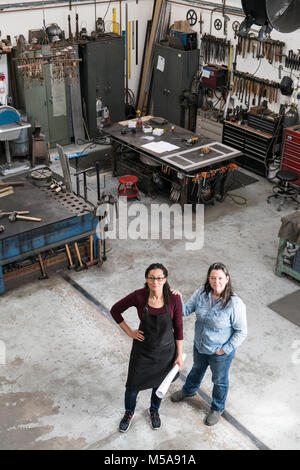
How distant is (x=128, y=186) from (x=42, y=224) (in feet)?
6.94

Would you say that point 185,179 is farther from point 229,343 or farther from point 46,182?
point 229,343

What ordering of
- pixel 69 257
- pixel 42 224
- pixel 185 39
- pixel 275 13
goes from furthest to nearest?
pixel 185 39 < pixel 69 257 < pixel 42 224 < pixel 275 13

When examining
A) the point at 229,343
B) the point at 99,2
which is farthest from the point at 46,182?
the point at 99,2

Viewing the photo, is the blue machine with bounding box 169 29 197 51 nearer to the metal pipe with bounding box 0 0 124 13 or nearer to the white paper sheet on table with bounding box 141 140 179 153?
the metal pipe with bounding box 0 0 124 13

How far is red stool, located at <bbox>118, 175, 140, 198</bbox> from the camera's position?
698 cm

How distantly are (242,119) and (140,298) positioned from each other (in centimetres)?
553

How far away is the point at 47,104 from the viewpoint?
8.23m

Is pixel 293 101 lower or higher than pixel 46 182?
higher

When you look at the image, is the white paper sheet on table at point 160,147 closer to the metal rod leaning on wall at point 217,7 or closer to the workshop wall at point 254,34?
the workshop wall at point 254,34

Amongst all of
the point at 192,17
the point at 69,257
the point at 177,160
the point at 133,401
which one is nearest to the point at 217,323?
the point at 133,401

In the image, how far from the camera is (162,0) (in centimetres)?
902

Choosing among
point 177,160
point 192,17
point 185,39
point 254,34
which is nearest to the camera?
point 177,160

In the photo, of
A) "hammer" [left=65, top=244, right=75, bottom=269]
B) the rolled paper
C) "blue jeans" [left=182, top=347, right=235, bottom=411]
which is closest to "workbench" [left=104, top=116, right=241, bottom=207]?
"hammer" [left=65, top=244, right=75, bottom=269]

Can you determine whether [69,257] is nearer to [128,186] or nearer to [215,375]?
[128,186]
